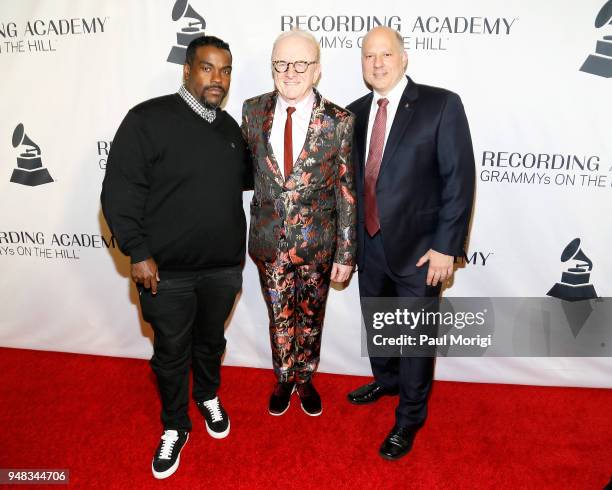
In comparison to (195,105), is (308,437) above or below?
below

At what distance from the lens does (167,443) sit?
7.73 feet

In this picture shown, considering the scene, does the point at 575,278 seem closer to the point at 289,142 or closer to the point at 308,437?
the point at 308,437

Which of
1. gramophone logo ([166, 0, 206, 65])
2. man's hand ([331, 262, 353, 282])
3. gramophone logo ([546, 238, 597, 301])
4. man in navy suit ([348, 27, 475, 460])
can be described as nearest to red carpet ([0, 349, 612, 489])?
man in navy suit ([348, 27, 475, 460])

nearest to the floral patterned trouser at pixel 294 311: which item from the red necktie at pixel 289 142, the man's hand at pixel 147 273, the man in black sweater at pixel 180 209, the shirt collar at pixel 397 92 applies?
the man in black sweater at pixel 180 209

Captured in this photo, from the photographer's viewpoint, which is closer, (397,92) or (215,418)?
(397,92)

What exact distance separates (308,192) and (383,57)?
26.4 inches

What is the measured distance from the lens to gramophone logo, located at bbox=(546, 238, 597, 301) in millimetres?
2871

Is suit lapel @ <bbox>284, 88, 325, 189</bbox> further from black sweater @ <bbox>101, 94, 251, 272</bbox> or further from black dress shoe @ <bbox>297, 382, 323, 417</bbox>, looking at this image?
black dress shoe @ <bbox>297, 382, 323, 417</bbox>

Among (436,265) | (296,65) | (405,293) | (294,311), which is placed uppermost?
(296,65)

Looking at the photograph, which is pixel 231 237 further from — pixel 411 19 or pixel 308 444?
pixel 411 19

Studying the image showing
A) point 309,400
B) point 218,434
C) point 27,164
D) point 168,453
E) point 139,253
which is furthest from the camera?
point 27,164

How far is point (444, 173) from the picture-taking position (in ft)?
7.07

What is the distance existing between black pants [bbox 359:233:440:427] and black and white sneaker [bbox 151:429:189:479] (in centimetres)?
107

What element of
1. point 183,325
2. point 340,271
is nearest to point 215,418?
point 183,325
